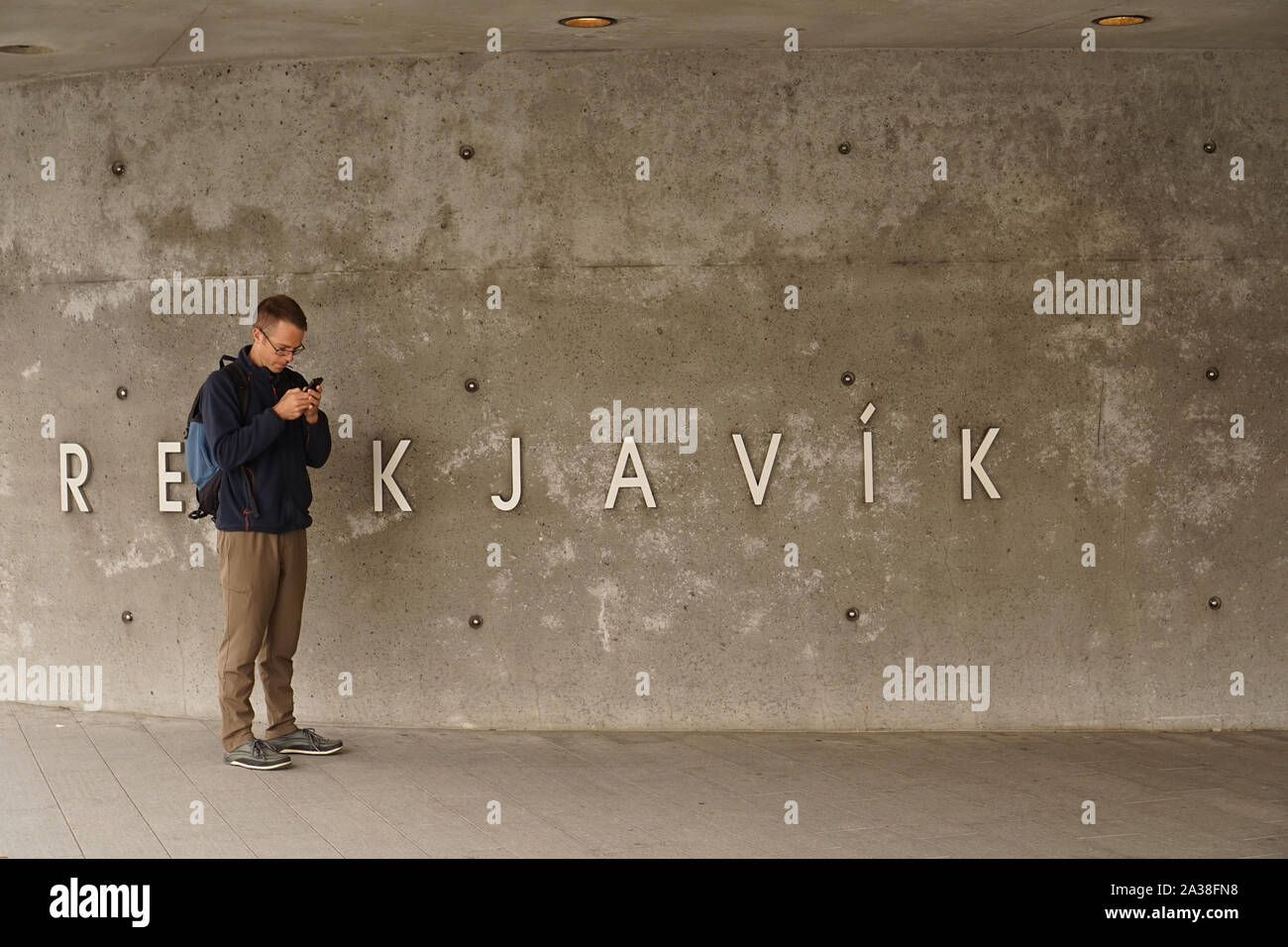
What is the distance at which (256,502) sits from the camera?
212 inches

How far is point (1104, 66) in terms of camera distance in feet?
20.0

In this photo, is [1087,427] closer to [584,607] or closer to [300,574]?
[584,607]

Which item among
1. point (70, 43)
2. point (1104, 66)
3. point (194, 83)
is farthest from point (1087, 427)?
point (70, 43)

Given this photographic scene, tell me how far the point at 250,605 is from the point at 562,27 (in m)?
2.77

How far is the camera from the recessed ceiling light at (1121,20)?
219 inches

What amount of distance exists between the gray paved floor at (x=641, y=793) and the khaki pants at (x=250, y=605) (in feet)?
0.94

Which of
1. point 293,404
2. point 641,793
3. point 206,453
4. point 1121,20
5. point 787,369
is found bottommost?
point 641,793

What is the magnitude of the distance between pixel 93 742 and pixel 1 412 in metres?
1.80

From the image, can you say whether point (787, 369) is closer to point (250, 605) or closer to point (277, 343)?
point (277, 343)

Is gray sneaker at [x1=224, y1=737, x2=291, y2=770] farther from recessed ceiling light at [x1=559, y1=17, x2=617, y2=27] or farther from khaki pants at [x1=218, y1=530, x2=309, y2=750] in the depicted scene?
recessed ceiling light at [x1=559, y1=17, x2=617, y2=27]

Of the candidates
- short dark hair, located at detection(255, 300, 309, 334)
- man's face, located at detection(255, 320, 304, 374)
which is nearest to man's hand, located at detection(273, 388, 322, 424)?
man's face, located at detection(255, 320, 304, 374)

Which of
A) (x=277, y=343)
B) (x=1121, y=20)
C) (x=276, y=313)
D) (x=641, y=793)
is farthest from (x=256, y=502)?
(x=1121, y=20)

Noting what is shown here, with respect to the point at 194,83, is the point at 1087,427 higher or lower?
lower

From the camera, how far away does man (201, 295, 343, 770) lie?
17.3 feet
